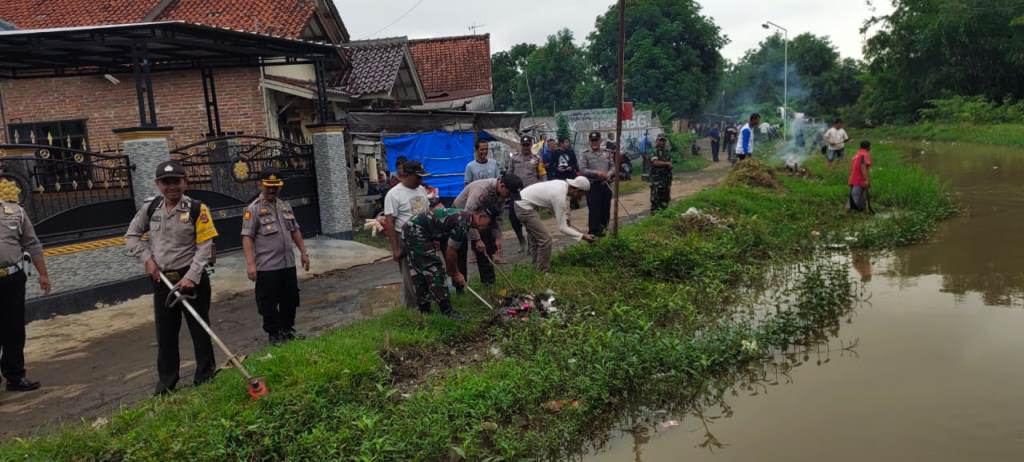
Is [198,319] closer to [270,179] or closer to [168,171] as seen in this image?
[168,171]

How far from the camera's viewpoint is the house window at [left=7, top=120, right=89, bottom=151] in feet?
49.0

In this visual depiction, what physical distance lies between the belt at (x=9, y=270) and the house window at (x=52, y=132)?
35.8 feet

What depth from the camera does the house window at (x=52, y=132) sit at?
49.0 feet

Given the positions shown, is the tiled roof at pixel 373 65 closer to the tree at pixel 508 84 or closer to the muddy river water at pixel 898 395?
the muddy river water at pixel 898 395

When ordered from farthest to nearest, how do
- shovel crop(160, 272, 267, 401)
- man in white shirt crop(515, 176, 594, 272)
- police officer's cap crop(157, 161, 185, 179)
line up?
man in white shirt crop(515, 176, 594, 272) → police officer's cap crop(157, 161, 185, 179) → shovel crop(160, 272, 267, 401)

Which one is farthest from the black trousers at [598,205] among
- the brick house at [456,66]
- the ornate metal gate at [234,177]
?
the brick house at [456,66]

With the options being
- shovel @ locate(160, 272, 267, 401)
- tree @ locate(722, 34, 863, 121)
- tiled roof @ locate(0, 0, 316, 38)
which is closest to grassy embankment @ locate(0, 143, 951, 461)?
shovel @ locate(160, 272, 267, 401)

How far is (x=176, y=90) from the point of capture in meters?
14.8

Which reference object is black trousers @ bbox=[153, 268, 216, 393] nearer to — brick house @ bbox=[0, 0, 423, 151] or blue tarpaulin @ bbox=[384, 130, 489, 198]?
brick house @ bbox=[0, 0, 423, 151]

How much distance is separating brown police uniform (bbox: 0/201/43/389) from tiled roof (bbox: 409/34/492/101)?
19.5 m

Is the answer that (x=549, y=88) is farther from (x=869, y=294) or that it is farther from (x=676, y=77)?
(x=869, y=294)

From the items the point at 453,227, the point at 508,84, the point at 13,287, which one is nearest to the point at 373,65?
the point at 453,227

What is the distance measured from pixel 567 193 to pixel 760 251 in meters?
3.62

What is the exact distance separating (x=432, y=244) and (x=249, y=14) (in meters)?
12.5
